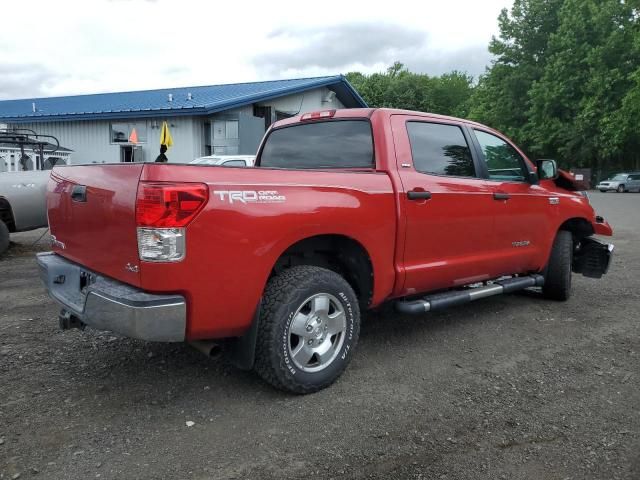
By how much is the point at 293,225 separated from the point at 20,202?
6.56m

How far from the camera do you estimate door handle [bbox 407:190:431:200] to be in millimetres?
4008

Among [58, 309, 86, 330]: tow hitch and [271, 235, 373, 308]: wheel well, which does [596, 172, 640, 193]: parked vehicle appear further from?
[58, 309, 86, 330]: tow hitch

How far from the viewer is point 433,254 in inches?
168

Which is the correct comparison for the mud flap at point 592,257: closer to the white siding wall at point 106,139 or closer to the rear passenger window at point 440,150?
the rear passenger window at point 440,150

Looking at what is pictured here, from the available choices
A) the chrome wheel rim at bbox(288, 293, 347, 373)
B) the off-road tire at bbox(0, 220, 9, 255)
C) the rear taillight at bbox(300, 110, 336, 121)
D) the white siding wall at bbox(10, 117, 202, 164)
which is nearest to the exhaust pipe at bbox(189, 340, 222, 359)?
the chrome wheel rim at bbox(288, 293, 347, 373)

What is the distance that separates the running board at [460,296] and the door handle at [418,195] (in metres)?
0.80

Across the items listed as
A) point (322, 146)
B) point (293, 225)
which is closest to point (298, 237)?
point (293, 225)

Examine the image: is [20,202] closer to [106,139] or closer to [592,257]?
[592,257]

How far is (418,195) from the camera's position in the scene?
4.06m

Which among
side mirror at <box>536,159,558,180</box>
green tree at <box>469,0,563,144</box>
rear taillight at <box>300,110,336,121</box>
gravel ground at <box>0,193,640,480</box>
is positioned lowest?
gravel ground at <box>0,193,640,480</box>

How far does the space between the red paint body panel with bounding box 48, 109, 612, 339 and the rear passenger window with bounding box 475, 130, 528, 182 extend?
0.16 metres

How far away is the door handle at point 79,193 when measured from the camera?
11.0 feet

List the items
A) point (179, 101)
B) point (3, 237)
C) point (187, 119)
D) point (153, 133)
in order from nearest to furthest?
point (3, 237), point (187, 119), point (153, 133), point (179, 101)

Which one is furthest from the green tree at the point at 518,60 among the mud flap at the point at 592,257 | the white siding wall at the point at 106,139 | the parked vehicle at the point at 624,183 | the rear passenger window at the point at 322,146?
the rear passenger window at the point at 322,146
